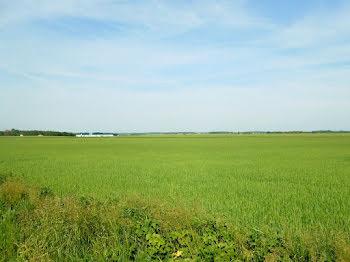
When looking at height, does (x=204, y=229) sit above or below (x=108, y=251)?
above

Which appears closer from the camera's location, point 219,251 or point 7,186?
point 219,251

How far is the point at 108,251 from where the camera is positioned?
550cm

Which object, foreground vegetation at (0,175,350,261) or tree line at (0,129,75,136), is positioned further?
tree line at (0,129,75,136)

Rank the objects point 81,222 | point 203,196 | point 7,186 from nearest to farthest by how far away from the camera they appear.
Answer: point 81,222 < point 7,186 < point 203,196

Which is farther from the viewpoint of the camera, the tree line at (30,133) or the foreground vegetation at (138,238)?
the tree line at (30,133)

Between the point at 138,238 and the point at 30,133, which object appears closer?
the point at 138,238

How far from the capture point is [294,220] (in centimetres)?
780

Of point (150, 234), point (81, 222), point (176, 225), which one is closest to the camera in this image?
point (150, 234)

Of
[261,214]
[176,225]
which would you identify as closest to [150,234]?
[176,225]

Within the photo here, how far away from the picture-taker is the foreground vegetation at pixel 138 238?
4.92m

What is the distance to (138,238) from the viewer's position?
19.0 feet

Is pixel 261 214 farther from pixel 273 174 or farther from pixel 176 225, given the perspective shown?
pixel 273 174

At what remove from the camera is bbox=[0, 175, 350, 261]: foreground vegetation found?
4.92 m

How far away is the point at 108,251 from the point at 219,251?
2.19m
